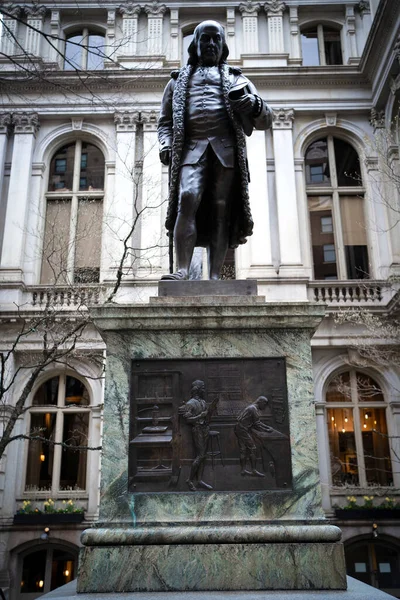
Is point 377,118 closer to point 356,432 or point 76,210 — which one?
point 356,432

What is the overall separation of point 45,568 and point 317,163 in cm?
1486

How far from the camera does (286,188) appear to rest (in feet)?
Result: 61.4

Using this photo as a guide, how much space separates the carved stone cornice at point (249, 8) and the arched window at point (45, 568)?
17.8 metres

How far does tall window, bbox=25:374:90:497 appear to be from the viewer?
17.0m

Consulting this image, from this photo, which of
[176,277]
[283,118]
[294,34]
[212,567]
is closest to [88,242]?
[283,118]

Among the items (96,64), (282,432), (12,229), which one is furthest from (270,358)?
(96,64)

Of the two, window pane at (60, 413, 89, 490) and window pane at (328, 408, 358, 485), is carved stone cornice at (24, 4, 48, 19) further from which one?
window pane at (328, 408, 358, 485)

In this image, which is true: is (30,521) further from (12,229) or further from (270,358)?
(270,358)

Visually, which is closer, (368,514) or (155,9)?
(368,514)

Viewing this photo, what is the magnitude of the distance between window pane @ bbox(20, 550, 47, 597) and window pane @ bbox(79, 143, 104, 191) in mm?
11325

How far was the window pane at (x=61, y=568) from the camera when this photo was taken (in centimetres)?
1622

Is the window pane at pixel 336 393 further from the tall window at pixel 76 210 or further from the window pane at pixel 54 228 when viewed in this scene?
the window pane at pixel 54 228

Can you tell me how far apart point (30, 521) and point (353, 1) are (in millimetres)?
19573

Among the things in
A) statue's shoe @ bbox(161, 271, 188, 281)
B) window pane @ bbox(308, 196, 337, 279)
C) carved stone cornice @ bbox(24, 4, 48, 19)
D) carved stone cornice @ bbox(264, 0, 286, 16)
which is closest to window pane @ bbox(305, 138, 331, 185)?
window pane @ bbox(308, 196, 337, 279)
